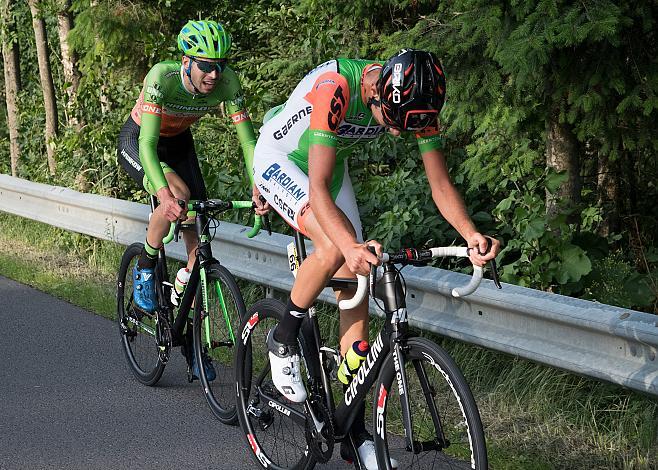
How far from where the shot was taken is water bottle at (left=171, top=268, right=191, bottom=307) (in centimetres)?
625

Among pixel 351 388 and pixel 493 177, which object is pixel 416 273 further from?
pixel 493 177

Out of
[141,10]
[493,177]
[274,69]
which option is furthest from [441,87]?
[141,10]

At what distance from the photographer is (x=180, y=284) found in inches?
248

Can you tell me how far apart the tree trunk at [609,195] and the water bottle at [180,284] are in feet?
12.1

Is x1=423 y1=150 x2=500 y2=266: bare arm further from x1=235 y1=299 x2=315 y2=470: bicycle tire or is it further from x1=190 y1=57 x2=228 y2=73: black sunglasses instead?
x1=190 y1=57 x2=228 y2=73: black sunglasses

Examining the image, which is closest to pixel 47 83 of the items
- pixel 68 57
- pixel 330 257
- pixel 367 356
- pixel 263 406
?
pixel 68 57

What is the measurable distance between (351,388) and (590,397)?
1.54m

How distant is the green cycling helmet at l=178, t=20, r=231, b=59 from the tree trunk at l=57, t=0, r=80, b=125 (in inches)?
263

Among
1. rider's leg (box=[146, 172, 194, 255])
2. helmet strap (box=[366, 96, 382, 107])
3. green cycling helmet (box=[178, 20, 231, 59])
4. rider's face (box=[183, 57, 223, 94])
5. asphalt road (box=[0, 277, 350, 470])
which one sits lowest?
asphalt road (box=[0, 277, 350, 470])

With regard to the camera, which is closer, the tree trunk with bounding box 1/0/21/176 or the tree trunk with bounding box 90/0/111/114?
the tree trunk with bounding box 90/0/111/114

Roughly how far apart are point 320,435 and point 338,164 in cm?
127

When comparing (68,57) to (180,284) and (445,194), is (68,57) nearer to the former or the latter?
(180,284)

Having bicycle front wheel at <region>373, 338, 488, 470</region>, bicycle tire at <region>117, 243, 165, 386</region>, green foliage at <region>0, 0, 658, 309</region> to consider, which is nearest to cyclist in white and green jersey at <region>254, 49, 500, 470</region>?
bicycle front wheel at <region>373, 338, 488, 470</region>

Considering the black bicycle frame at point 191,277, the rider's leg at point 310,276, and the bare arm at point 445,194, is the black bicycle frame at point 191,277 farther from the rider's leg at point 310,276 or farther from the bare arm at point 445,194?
the bare arm at point 445,194
